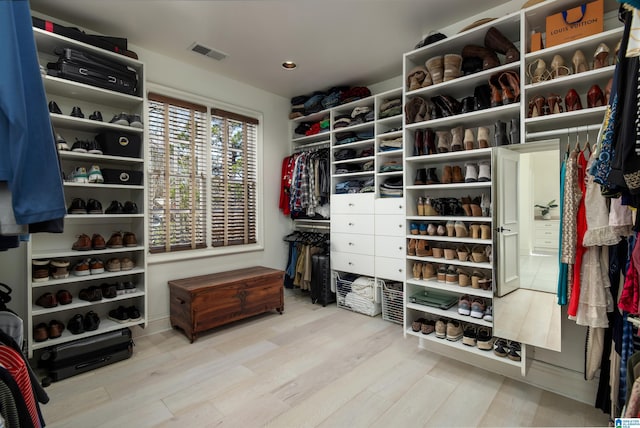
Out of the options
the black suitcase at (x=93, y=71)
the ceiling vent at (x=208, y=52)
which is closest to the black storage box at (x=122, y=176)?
the black suitcase at (x=93, y=71)

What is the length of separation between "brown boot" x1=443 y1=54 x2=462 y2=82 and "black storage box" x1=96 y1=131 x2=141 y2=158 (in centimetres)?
259

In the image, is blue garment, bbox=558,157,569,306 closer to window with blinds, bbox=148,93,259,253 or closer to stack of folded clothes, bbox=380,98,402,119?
stack of folded clothes, bbox=380,98,402,119

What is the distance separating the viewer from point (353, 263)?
361 centimetres

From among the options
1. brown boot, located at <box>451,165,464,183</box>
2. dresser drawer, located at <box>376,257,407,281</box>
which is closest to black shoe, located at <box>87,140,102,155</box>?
dresser drawer, located at <box>376,257,407,281</box>

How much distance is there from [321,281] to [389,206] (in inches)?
50.7

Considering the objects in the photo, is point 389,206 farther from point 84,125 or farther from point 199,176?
point 84,125

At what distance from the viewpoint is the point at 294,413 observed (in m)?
1.85

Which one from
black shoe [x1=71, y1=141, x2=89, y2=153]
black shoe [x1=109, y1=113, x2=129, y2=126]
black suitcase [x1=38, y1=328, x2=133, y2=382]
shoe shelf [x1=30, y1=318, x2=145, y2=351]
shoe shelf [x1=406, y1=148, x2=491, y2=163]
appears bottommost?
black suitcase [x1=38, y1=328, x2=133, y2=382]

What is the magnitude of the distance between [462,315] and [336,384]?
3.57 feet

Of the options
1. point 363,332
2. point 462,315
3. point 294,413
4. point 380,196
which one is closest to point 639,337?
point 462,315

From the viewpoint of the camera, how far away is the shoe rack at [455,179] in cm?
228

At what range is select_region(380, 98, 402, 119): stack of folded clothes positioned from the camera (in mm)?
3256

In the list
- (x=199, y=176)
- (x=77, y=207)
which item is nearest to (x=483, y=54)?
(x=199, y=176)

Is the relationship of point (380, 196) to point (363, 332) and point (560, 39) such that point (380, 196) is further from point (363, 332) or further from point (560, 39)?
point (560, 39)
